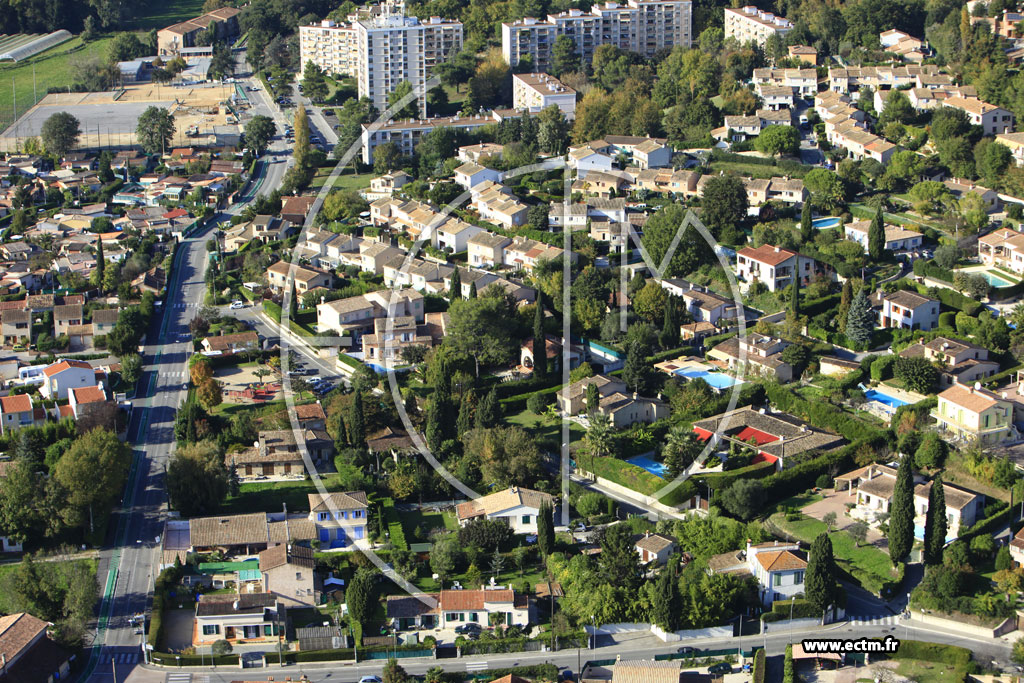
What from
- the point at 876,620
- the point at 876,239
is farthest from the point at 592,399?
the point at 876,239

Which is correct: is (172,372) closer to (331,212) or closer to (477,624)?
(331,212)

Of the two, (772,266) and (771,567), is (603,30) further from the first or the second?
(771,567)

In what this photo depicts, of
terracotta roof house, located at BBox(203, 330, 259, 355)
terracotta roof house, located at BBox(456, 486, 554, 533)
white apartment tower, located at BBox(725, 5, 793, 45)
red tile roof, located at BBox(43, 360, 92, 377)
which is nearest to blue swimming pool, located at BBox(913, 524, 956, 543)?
terracotta roof house, located at BBox(456, 486, 554, 533)

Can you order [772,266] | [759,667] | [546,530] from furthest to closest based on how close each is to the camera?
[772,266] < [546,530] < [759,667]

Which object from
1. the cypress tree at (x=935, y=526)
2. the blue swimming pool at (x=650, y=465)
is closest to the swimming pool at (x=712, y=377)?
the blue swimming pool at (x=650, y=465)

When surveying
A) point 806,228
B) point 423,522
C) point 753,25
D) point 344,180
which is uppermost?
point 753,25

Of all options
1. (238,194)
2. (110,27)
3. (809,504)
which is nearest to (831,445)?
(809,504)

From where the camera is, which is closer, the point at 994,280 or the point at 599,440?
the point at 599,440
